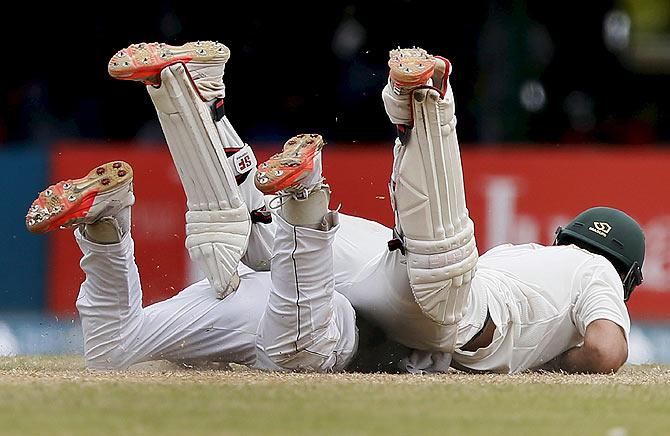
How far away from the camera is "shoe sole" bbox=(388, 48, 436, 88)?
5.05 meters

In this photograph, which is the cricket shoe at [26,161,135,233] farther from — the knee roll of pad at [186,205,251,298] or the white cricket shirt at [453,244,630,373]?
the white cricket shirt at [453,244,630,373]

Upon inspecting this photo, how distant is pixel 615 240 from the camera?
650 cm

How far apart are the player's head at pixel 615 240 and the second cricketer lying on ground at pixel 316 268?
15cm

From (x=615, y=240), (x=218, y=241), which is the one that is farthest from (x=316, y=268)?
(x=615, y=240)

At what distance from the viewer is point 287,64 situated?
38.8 ft

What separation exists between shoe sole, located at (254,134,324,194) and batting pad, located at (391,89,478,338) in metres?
0.38

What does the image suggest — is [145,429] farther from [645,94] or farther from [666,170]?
[645,94]

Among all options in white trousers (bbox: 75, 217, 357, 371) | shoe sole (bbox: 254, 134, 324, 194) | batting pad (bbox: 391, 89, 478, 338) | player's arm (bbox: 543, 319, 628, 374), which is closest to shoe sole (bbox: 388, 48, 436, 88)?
batting pad (bbox: 391, 89, 478, 338)

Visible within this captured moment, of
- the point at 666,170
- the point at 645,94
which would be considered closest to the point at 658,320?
the point at 666,170

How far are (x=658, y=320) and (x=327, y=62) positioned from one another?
3464mm

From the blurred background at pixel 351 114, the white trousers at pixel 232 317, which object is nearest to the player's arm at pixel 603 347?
the white trousers at pixel 232 317

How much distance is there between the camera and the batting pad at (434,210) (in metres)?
5.31

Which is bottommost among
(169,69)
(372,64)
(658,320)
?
(658,320)

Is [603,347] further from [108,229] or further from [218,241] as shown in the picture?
[108,229]
